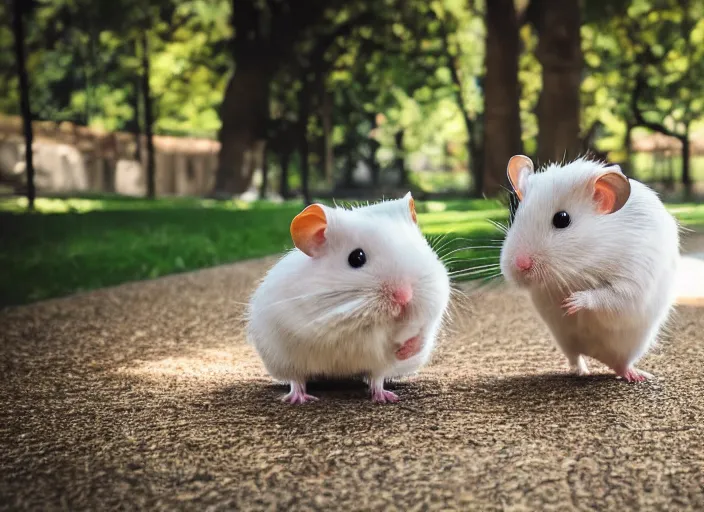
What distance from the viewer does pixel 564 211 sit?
4.46ft

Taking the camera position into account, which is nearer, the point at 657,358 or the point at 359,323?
the point at 359,323

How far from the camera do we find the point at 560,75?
3.17m

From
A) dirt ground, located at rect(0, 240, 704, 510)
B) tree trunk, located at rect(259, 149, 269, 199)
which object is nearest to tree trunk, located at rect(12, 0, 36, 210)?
tree trunk, located at rect(259, 149, 269, 199)

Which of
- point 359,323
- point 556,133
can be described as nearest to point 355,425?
point 359,323

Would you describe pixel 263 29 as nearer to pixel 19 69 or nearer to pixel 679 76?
pixel 19 69

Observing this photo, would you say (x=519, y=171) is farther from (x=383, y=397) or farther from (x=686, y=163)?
(x=686, y=163)

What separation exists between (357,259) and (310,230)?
10 cm

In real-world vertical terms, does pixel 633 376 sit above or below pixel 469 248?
below

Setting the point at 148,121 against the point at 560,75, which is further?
the point at 148,121

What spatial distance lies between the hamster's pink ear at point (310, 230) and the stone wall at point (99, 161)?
283 centimetres

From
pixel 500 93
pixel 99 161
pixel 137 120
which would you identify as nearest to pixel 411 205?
pixel 500 93

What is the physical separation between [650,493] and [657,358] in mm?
924

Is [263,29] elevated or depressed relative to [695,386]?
elevated

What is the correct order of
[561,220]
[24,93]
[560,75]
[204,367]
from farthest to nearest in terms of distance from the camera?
[24,93] → [560,75] → [204,367] → [561,220]
